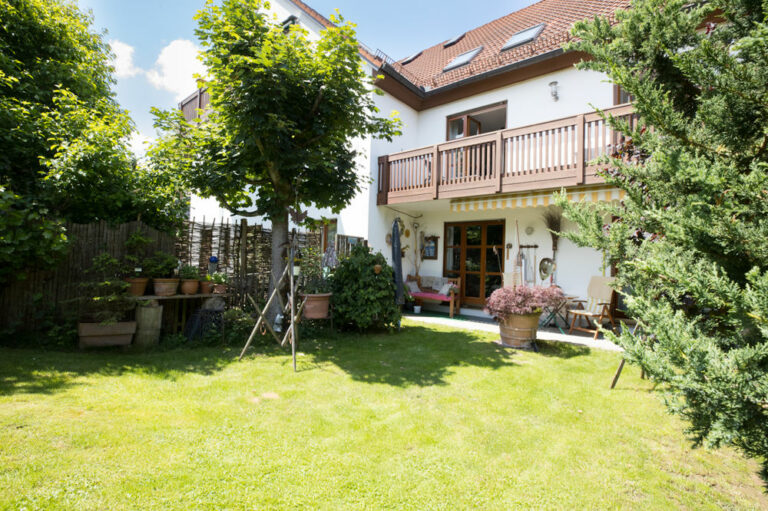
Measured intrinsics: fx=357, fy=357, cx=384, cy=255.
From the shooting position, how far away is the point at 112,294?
533 centimetres

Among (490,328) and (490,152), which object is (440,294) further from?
(490,152)

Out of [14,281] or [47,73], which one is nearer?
[14,281]

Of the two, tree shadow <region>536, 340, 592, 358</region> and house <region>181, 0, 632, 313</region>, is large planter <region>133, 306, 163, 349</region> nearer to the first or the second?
house <region>181, 0, 632, 313</region>

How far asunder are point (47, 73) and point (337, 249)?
6835 mm

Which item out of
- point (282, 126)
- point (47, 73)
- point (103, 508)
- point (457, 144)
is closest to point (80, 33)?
point (47, 73)

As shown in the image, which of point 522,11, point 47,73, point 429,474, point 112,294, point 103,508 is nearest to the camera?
point 103,508

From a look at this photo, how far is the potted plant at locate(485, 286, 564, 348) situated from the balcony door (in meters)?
3.70

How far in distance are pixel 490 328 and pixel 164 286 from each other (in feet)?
22.2

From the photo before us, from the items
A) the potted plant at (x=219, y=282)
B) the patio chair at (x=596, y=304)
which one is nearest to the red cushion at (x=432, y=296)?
the patio chair at (x=596, y=304)

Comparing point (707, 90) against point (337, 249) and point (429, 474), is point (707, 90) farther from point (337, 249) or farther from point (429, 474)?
Result: point (337, 249)

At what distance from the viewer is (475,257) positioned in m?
10.7

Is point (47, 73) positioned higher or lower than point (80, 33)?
lower

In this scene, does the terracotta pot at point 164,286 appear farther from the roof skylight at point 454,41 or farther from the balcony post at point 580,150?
the roof skylight at point 454,41

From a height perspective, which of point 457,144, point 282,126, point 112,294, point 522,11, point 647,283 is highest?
point 522,11
